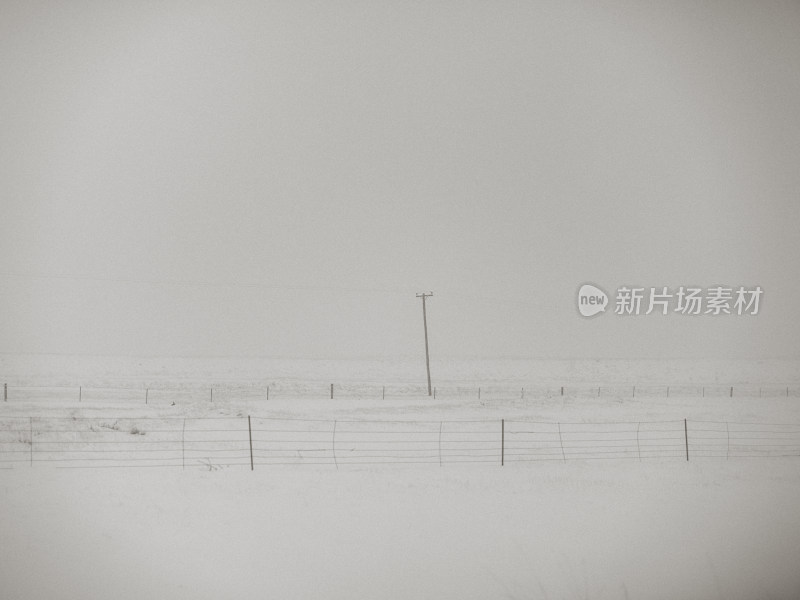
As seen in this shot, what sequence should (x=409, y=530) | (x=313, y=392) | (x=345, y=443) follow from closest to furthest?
(x=409, y=530), (x=345, y=443), (x=313, y=392)

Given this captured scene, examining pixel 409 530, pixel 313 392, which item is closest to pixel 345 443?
pixel 409 530

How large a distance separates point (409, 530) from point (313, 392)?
105 feet

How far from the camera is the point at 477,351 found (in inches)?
4577

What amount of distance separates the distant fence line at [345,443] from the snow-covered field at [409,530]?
1.19 meters

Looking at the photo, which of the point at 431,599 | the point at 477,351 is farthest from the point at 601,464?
the point at 477,351

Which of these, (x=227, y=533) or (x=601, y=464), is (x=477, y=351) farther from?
(x=227, y=533)

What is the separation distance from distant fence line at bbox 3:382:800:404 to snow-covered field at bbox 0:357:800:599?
22637 millimetres

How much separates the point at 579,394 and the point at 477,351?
71.4 metres

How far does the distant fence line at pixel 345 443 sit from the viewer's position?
1773 centimetres

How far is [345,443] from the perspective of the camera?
21.7 m

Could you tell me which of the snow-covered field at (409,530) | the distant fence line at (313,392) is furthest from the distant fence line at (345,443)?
the distant fence line at (313,392)

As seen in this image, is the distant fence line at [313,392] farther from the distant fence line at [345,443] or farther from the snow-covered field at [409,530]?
the snow-covered field at [409,530]

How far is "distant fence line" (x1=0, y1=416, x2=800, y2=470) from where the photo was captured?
17.7 m

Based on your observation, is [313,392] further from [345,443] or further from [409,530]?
[409,530]
